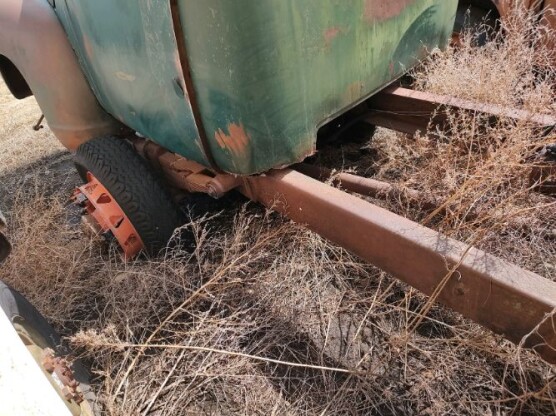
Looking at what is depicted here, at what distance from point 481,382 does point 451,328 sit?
0.23 metres

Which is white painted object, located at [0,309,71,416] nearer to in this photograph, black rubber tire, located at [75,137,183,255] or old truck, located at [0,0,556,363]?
old truck, located at [0,0,556,363]

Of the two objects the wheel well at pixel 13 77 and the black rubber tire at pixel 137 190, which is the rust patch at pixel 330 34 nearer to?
the black rubber tire at pixel 137 190

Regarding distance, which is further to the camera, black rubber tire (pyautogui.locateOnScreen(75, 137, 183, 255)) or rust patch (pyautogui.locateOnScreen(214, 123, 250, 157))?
black rubber tire (pyautogui.locateOnScreen(75, 137, 183, 255))

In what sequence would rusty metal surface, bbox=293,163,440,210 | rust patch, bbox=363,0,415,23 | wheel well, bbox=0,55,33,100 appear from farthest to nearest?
A: wheel well, bbox=0,55,33,100 < rusty metal surface, bbox=293,163,440,210 < rust patch, bbox=363,0,415,23

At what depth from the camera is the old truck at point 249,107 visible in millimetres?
1198

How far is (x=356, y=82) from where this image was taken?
179 cm

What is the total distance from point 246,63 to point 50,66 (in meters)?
1.43

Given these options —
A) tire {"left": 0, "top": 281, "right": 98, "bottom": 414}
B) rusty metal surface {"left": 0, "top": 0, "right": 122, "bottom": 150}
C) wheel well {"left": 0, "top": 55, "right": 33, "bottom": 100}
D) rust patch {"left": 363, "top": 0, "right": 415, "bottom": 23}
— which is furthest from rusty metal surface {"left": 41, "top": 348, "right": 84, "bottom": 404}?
wheel well {"left": 0, "top": 55, "right": 33, "bottom": 100}

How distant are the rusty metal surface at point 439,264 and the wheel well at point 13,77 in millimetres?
2152

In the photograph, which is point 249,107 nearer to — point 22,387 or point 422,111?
point 22,387

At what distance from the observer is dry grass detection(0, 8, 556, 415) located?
5.02 ft

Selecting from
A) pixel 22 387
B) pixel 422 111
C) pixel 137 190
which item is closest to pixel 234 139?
pixel 137 190

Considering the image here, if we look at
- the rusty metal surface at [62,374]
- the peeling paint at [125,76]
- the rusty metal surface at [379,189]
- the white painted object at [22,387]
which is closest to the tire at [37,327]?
the rusty metal surface at [62,374]

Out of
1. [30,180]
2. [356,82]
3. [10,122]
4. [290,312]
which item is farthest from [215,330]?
[10,122]
